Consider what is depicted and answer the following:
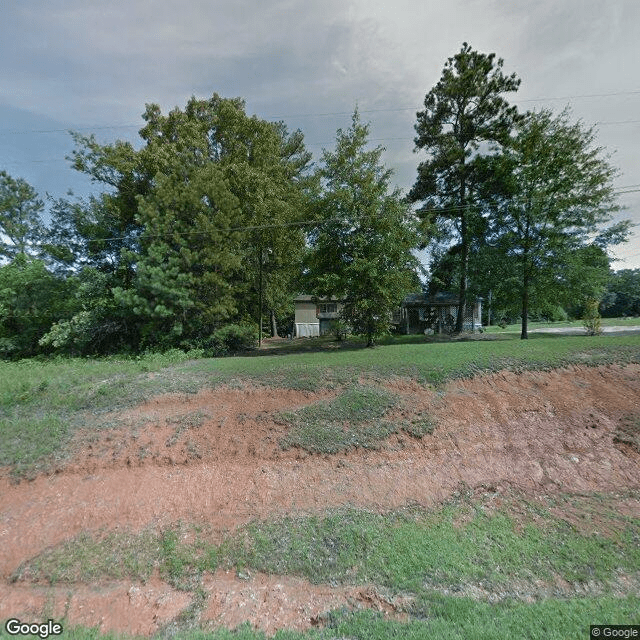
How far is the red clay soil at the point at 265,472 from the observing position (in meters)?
3.26

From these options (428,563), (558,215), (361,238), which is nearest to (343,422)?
(428,563)

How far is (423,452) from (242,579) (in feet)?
11.8

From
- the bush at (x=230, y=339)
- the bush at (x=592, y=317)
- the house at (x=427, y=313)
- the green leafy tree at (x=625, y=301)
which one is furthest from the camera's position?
the green leafy tree at (x=625, y=301)

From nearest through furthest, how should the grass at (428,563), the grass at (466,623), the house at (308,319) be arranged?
1. the grass at (466,623)
2. the grass at (428,563)
3. the house at (308,319)

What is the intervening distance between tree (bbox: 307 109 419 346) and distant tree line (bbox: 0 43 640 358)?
62 millimetres

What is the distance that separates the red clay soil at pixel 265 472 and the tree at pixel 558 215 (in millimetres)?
9446

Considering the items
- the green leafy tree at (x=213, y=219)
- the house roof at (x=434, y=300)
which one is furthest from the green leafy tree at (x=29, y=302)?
the house roof at (x=434, y=300)

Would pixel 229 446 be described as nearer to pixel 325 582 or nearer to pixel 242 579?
pixel 242 579

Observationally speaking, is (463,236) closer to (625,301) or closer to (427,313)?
(427,313)

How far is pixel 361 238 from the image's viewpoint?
12281 mm

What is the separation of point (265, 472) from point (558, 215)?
1822cm

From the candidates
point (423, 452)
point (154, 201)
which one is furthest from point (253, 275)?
point (423, 452)

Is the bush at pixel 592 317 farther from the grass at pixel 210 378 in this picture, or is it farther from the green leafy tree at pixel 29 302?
the green leafy tree at pixel 29 302

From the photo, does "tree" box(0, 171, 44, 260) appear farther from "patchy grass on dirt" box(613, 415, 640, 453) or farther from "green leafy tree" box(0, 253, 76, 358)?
"patchy grass on dirt" box(613, 415, 640, 453)
